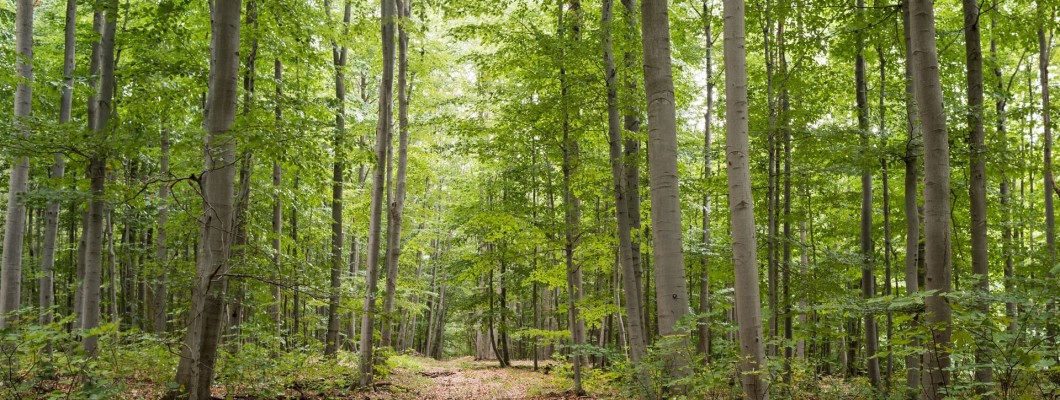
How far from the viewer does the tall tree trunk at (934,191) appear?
5.19 m

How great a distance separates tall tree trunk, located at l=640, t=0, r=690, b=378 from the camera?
612 cm

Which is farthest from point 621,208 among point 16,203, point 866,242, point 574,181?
point 16,203

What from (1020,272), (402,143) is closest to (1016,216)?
(1020,272)

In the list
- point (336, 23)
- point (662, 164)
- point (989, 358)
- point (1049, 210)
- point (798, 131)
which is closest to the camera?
point (989, 358)

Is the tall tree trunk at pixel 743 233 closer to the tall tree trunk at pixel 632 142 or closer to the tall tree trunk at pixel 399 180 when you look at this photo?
the tall tree trunk at pixel 632 142

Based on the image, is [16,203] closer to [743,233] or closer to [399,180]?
[399,180]

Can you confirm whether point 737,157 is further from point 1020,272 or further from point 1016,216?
point 1016,216

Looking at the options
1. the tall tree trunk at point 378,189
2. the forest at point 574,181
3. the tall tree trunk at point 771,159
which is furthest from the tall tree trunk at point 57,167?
the tall tree trunk at point 771,159

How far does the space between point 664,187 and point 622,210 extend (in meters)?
3.30

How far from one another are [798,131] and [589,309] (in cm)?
565

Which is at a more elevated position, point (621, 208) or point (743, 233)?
point (621, 208)

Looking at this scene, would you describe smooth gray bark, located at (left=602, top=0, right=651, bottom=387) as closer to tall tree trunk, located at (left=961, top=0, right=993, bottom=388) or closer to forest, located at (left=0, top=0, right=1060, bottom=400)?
forest, located at (left=0, top=0, right=1060, bottom=400)

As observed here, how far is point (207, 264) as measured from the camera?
5.22 metres

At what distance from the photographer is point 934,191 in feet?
17.3
